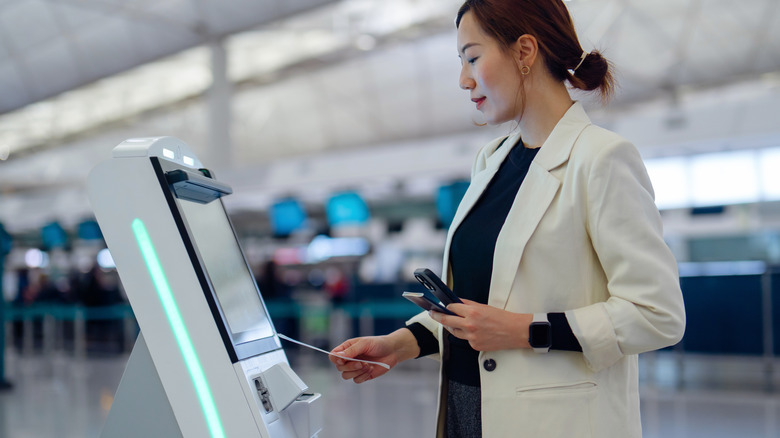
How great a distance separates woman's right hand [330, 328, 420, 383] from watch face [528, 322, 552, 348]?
416mm

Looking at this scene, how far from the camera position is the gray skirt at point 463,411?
1.44 m

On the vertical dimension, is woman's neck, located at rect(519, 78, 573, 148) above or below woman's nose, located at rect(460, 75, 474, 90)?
below

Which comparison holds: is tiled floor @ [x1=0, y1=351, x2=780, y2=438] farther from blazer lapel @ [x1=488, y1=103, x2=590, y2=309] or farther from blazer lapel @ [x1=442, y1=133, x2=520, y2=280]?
blazer lapel @ [x1=488, y1=103, x2=590, y2=309]

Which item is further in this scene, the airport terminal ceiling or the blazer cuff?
the airport terminal ceiling

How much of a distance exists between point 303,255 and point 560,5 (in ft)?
75.2

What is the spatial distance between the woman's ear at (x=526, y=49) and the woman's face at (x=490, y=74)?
0.02 metres

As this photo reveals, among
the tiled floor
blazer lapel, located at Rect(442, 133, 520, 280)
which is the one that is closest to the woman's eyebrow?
blazer lapel, located at Rect(442, 133, 520, 280)

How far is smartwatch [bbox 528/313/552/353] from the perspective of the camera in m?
1.24

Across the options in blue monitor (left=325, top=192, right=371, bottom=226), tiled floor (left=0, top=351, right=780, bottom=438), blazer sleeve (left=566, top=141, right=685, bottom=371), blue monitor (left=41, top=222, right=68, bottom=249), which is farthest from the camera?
blue monitor (left=41, top=222, right=68, bottom=249)

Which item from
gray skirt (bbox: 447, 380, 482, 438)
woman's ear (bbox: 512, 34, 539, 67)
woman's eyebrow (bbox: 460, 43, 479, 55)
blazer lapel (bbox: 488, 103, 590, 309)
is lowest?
gray skirt (bbox: 447, 380, 482, 438)

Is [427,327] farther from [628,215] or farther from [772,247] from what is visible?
[772,247]

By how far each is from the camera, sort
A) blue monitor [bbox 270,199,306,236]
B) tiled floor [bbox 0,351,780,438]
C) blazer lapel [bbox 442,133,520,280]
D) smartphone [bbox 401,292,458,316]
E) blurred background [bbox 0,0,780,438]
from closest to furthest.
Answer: smartphone [bbox 401,292,458,316] → blazer lapel [bbox 442,133,520,280] → tiled floor [bbox 0,351,780,438] → blurred background [bbox 0,0,780,438] → blue monitor [bbox 270,199,306,236]

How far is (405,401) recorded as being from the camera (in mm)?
6617

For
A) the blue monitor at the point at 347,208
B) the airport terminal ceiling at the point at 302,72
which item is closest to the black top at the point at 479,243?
the airport terminal ceiling at the point at 302,72
